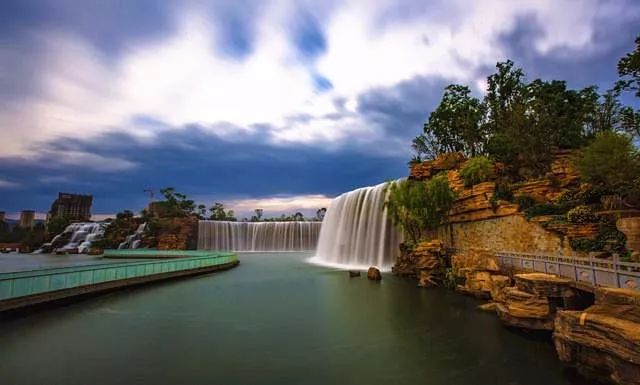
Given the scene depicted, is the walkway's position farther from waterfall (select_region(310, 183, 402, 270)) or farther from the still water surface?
waterfall (select_region(310, 183, 402, 270))

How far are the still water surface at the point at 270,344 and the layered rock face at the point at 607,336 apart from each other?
81cm

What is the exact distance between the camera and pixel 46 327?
1327cm

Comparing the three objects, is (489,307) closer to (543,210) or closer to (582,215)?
(582,215)

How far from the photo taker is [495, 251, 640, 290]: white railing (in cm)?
984

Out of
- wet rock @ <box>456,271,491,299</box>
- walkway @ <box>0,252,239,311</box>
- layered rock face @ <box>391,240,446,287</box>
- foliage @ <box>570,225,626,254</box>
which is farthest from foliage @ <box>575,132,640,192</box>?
walkway @ <box>0,252,239,311</box>

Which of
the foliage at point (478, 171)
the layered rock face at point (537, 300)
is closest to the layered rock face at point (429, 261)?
the foliage at point (478, 171)

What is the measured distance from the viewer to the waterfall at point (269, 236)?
73688mm

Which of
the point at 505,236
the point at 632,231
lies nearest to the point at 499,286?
the point at 632,231

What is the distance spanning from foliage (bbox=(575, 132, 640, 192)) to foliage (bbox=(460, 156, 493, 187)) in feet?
22.6

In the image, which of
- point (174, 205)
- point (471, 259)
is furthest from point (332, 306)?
point (174, 205)

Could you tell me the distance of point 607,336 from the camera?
25.0 ft

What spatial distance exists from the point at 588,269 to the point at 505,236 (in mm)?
12641

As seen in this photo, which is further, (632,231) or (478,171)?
(478,171)

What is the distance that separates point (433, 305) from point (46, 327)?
17695 millimetres
